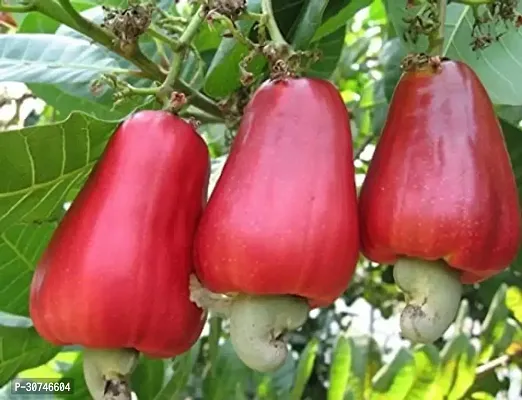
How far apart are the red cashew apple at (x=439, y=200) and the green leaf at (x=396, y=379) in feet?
1.59

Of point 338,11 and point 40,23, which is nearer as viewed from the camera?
point 338,11

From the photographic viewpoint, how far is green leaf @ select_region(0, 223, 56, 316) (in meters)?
0.90

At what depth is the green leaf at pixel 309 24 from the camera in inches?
32.3

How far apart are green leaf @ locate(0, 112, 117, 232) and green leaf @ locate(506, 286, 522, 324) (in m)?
0.74

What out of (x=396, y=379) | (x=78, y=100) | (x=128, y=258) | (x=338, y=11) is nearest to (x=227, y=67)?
(x=338, y=11)

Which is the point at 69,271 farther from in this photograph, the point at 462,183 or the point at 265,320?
the point at 462,183

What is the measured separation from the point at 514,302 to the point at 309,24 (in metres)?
0.64

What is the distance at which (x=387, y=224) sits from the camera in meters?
0.64

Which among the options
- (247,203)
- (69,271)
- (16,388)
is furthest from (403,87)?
(16,388)

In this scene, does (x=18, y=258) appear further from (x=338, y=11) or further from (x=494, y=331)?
(x=494, y=331)

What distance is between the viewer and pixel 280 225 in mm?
607

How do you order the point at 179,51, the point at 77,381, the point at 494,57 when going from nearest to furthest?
the point at 179,51, the point at 494,57, the point at 77,381

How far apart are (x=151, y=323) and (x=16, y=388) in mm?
561

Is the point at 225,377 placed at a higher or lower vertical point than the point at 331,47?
lower
